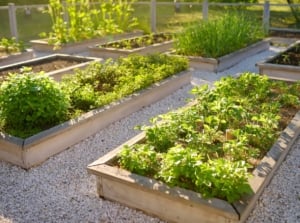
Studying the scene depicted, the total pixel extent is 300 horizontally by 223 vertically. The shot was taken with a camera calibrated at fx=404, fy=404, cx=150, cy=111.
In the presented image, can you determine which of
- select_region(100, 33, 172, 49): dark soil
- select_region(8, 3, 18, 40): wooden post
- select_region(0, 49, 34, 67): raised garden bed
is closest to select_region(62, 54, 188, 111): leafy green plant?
select_region(100, 33, 172, 49): dark soil

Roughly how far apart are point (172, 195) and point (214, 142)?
1028 mm

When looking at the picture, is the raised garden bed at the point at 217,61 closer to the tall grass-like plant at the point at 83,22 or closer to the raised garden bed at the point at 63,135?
the raised garden bed at the point at 63,135

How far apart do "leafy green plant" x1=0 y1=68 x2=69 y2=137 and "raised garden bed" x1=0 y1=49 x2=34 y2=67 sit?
12.1ft

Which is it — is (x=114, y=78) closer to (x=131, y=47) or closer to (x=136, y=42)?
(x=131, y=47)

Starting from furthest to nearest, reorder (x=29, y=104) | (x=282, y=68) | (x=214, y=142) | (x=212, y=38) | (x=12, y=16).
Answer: (x=12, y=16) < (x=212, y=38) < (x=282, y=68) < (x=29, y=104) < (x=214, y=142)

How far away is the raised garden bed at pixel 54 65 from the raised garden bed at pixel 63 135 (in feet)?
5.68

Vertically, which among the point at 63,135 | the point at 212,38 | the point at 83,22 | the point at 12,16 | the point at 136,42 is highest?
the point at 12,16

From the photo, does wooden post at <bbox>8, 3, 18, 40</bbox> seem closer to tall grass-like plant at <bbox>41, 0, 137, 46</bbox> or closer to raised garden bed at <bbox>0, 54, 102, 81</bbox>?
tall grass-like plant at <bbox>41, 0, 137, 46</bbox>

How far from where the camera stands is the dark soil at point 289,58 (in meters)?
7.27

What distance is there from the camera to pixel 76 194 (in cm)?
353

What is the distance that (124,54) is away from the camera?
839 centimetres

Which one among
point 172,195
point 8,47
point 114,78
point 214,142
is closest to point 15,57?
point 8,47

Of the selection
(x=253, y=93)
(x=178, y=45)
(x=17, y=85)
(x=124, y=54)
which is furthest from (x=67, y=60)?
(x=253, y=93)

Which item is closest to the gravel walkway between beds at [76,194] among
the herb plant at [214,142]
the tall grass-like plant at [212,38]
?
the herb plant at [214,142]
